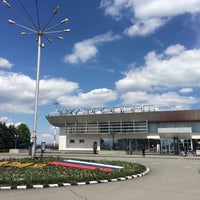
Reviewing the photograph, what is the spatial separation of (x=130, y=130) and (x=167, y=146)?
8.41 m

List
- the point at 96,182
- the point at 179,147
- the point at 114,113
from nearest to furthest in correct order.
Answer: the point at 96,182 < the point at 179,147 < the point at 114,113

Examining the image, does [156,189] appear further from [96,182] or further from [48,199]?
[48,199]

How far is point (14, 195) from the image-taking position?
9.32 metres

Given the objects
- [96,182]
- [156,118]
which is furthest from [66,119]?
[96,182]

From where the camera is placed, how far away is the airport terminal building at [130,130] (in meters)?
55.7

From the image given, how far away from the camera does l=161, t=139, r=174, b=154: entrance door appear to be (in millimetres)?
55428

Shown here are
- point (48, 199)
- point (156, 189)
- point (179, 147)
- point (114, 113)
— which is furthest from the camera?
point (114, 113)

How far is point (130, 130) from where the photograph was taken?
6028cm

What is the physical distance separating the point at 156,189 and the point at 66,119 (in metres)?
55.6

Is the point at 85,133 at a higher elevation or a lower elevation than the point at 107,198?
higher

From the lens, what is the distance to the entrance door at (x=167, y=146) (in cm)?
5543

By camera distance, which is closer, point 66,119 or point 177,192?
point 177,192

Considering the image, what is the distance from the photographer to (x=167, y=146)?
56.2 meters

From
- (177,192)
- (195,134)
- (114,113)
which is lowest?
(177,192)
